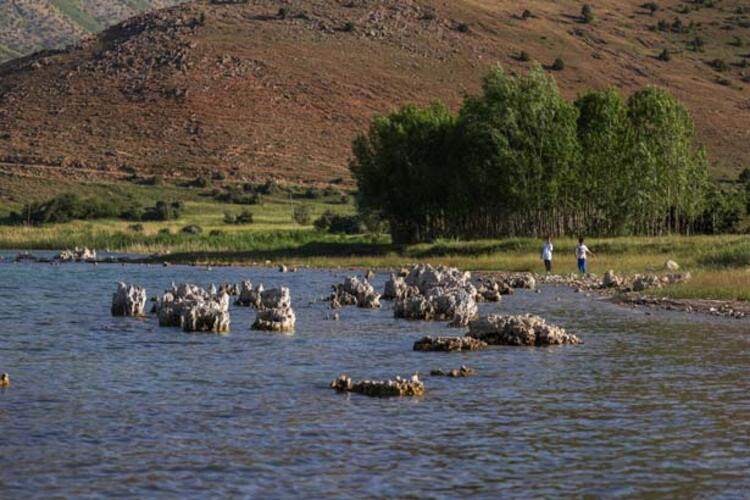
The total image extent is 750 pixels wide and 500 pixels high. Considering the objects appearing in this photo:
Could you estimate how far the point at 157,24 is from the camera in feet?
604

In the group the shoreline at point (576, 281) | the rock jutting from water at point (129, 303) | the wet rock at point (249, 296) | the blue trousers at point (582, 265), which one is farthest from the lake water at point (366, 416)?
the blue trousers at point (582, 265)

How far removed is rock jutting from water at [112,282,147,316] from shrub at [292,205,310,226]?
244ft

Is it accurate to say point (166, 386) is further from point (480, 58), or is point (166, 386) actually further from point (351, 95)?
point (480, 58)

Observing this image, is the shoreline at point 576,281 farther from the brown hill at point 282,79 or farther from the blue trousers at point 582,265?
the brown hill at point 282,79

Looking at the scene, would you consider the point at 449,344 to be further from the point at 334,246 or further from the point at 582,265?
the point at 334,246

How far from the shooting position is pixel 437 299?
124ft

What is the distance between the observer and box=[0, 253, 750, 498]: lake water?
1556cm

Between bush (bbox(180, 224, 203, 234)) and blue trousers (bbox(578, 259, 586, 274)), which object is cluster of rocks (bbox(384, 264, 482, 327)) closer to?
blue trousers (bbox(578, 259, 586, 274))

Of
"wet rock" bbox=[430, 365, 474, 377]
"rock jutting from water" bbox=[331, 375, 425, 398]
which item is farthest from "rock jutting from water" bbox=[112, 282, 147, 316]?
"rock jutting from water" bbox=[331, 375, 425, 398]

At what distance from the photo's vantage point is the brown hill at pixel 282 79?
14888 centimetres

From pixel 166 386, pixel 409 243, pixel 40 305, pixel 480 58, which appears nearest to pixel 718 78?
pixel 480 58

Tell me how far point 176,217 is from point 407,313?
81965 millimetres

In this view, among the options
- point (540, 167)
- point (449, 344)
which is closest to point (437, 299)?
point (449, 344)

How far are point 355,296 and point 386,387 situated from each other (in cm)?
2194
